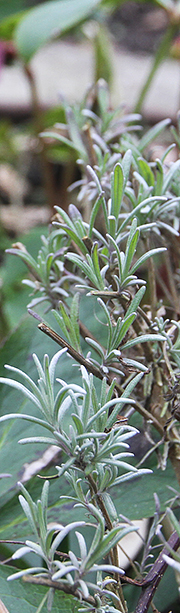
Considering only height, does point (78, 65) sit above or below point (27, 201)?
above

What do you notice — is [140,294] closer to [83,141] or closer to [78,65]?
[83,141]

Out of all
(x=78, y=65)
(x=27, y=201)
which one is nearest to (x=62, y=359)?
(x=27, y=201)

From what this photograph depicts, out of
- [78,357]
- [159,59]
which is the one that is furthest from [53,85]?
[78,357]

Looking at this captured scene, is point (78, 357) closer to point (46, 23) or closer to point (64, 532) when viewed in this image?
point (64, 532)

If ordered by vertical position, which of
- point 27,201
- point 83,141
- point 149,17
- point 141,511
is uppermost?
point 149,17

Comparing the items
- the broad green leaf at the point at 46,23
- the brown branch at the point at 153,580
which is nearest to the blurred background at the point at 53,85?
the broad green leaf at the point at 46,23

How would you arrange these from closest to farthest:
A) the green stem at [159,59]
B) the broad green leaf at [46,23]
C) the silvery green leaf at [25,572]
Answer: the silvery green leaf at [25,572], the broad green leaf at [46,23], the green stem at [159,59]

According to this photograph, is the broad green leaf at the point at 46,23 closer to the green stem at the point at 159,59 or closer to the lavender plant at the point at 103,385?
the green stem at the point at 159,59

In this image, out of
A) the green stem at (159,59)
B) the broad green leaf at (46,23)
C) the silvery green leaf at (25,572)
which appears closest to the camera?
the silvery green leaf at (25,572)

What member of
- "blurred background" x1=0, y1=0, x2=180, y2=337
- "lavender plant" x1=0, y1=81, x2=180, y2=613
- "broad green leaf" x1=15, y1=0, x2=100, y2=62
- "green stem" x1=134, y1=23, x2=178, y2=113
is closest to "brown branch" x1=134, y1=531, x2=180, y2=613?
"lavender plant" x1=0, y1=81, x2=180, y2=613
